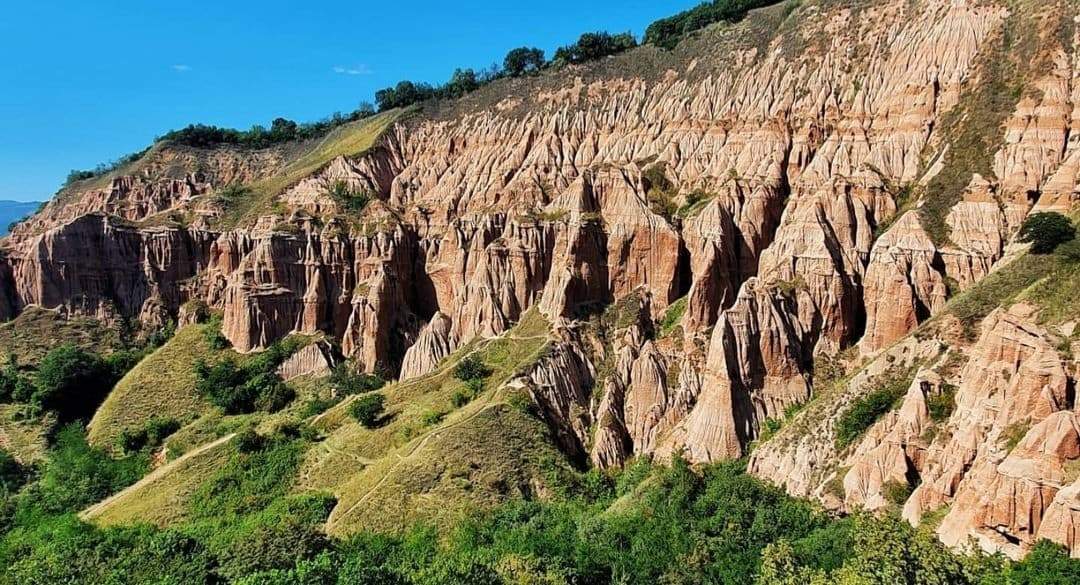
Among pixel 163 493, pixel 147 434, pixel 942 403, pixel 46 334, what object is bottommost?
pixel 163 493

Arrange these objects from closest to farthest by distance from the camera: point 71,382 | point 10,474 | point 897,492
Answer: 1. point 897,492
2. point 10,474
3. point 71,382

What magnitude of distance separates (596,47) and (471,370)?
4520 centimetres

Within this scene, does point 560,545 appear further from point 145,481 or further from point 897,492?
point 145,481

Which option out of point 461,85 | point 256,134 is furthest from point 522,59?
point 256,134

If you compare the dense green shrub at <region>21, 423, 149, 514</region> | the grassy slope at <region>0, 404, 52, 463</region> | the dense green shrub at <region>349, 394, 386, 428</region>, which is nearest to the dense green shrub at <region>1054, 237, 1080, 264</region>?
the dense green shrub at <region>349, 394, 386, 428</region>

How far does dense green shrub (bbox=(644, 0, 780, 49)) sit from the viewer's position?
237 feet

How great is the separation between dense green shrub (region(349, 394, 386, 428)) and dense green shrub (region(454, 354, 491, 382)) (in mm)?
6257

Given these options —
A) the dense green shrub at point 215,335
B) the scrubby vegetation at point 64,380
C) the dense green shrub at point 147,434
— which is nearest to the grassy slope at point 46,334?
the scrubby vegetation at point 64,380

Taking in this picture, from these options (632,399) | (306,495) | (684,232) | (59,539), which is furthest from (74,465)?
(684,232)

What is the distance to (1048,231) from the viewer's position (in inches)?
1442

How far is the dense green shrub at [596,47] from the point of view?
76438 millimetres

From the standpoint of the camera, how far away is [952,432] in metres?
30.1

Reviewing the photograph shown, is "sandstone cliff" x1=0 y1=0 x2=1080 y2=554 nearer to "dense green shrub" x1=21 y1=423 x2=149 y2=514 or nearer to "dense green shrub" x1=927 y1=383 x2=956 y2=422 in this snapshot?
"dense green shrub" x1=927 y1=383 x2=956 y2=422

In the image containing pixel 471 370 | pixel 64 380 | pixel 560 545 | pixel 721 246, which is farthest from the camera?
pixel 64 380
